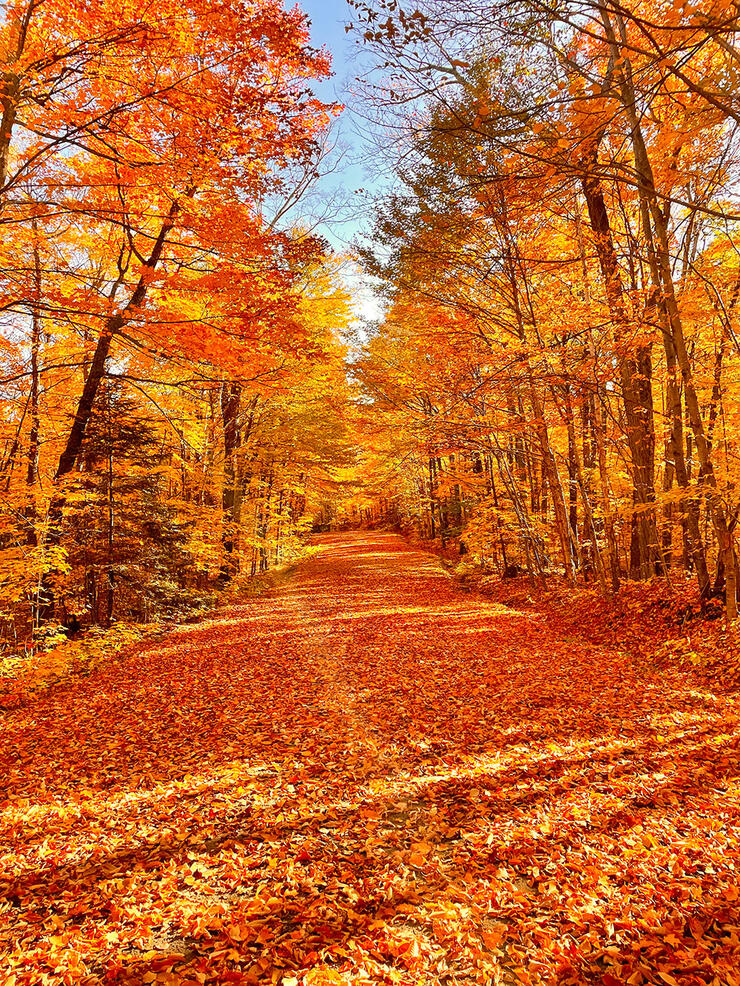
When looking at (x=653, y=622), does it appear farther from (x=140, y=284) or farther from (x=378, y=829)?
(x=140, y=284)

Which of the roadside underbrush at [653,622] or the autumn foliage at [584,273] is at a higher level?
the autumn foliage at [584,273]

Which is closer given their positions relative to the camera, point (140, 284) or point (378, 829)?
point (378, 829)

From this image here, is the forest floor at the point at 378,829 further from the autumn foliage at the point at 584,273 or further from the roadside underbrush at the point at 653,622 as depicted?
the autumn foliage at the point at 584,273

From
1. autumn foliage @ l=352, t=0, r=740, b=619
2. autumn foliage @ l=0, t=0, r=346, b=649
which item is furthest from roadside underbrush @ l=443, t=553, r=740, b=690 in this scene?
autumn foliage @ l=0, t=0, r=346, b=649

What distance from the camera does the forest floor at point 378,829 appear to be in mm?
2734

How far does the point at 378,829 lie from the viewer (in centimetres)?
385

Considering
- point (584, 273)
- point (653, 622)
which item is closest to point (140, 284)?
point (584, 273)

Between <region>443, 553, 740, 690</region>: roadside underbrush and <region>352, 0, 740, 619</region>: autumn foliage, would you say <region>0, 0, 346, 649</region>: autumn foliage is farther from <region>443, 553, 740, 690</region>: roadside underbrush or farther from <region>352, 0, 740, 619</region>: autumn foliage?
<region>443, 553, 740, 690</region>: roadside underbrush

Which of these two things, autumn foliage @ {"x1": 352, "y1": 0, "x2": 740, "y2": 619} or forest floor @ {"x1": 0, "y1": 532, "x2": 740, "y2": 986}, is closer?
forest floor @ {"x1": 0, "y1": 532, "x2": 740, "y2": 986}

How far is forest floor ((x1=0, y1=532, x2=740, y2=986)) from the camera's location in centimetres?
273

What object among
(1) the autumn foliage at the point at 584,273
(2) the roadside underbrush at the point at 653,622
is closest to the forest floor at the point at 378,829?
(2) the roadside underbrush at the point at 653,622

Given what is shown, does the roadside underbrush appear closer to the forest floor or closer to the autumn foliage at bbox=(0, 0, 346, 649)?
the forest floor

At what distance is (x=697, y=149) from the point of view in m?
8.60

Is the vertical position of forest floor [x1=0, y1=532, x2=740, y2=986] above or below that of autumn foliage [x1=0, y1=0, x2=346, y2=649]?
below
